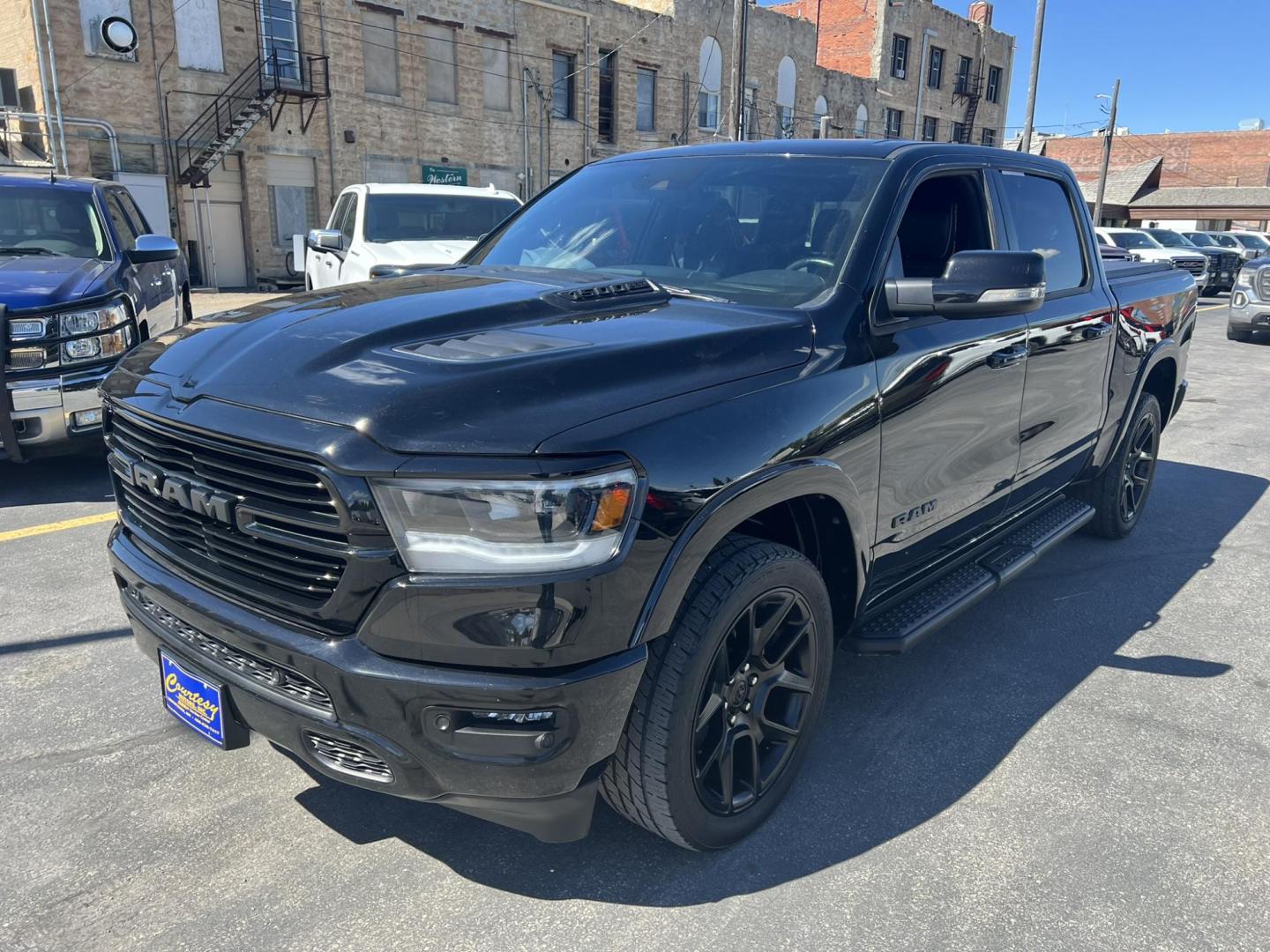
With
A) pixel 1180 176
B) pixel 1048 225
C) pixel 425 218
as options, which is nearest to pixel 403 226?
pixel 425 218

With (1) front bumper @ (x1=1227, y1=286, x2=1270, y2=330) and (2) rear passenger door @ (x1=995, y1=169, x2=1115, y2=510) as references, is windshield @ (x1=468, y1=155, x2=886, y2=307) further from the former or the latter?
(1) front bumper @ (x1=1227, y1=286, x2=1270, y2=330)

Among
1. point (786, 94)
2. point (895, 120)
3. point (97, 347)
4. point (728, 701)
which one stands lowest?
point (728, 701)

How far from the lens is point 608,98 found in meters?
30.3

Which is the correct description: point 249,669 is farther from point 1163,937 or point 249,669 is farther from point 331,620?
point 1163,937

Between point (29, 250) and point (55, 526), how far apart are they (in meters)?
2.28

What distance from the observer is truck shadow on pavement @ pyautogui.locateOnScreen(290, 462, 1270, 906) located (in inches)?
102

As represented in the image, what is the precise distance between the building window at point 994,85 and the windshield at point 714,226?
53.2 meters

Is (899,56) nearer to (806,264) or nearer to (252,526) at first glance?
(806,264)

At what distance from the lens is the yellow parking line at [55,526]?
512 centimetres

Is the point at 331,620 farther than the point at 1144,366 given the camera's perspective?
No

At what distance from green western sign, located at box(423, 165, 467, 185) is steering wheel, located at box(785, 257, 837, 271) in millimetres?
24550

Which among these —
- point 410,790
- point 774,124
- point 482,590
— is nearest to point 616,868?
point 410,790

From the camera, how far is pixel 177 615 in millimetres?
2434

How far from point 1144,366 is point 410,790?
4.44m
